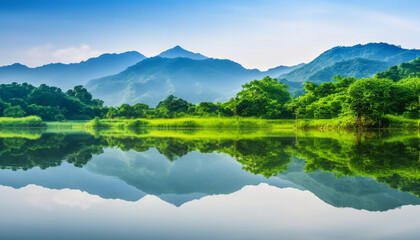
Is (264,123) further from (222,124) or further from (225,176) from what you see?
(225,176)

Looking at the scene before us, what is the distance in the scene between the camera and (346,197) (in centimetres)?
457

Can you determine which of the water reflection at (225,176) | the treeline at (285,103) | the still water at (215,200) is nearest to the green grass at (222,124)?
the treeline at (285,103)

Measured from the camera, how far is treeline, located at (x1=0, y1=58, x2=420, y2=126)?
27.5m

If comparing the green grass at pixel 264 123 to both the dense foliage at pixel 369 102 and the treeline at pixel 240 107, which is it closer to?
the dense foliage at pixel 369 102

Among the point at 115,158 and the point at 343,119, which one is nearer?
the point at 115,158

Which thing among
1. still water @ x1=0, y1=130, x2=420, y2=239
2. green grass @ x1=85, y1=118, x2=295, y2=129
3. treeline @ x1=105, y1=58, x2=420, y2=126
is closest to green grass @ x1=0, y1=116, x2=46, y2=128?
treeline @ x1=105, y1=58, x2=420, y2=126

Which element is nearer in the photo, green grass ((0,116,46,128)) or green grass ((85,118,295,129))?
green grass ((85,118,295,129))

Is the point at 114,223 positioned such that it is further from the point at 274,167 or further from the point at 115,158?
the point at 115,158

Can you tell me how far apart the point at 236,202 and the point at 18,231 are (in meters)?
2.50

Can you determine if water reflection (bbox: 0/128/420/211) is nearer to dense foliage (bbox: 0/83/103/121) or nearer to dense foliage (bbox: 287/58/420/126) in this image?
dense foliage (bbox: 287/58/420/126)

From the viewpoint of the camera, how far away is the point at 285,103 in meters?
42.6

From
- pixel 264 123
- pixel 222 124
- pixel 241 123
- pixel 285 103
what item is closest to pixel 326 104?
pixel 264 123

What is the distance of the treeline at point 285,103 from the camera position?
90.3ft

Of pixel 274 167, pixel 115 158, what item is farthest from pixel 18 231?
pixel 115 158
